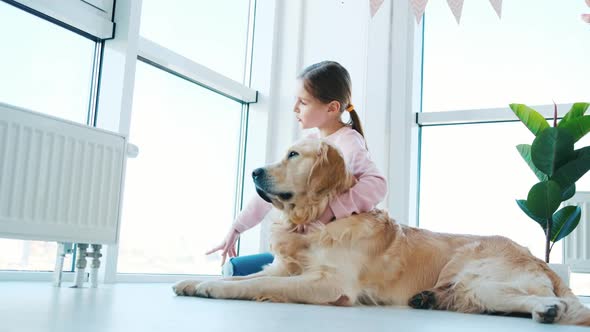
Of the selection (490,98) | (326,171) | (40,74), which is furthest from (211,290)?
(490,98)

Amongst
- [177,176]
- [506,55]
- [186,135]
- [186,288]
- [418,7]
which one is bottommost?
[186,288]

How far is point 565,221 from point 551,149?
42 centimetres

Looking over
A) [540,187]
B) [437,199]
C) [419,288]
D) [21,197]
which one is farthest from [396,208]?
[21,197]

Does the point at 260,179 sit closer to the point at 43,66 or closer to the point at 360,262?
the point at 360,262

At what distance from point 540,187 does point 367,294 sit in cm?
139

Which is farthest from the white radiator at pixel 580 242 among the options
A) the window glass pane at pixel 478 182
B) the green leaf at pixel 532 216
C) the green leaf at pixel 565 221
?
the green leaf at pixel 532 216

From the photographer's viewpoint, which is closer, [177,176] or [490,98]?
[177,176]

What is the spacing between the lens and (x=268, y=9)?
4.20 m

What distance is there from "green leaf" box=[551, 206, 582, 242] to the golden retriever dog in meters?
1.28

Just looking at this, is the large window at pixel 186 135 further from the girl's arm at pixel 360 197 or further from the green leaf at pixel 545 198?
the green leaf at pixel 545 198

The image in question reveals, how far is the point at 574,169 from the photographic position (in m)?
2.93

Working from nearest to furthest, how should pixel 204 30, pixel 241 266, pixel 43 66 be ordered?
pixel 241 266
pixel 43 66
pixel 204 30

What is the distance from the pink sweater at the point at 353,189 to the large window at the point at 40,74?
967 mm

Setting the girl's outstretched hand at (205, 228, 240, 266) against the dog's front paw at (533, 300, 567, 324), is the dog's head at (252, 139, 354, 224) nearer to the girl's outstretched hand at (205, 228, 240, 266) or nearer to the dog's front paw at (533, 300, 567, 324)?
the girl's outstretched hand at (205, 228, 240, 266)
